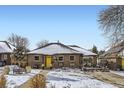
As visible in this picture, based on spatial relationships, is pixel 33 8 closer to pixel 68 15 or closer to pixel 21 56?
pixel 68 15

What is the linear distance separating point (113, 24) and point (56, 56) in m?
4.48

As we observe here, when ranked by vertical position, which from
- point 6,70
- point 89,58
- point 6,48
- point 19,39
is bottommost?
point 6,70

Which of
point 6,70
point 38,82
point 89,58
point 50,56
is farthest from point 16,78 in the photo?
point 89,58

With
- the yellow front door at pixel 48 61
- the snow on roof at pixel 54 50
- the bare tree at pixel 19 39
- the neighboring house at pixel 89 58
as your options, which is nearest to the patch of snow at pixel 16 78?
the bare tree at pixel 19 39

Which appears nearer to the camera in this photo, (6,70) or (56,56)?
(6,70)

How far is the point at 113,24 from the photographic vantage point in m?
11.4

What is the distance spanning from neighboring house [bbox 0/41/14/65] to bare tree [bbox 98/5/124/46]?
3.13 metres

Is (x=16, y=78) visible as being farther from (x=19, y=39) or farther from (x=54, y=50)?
(x=54, y=50)

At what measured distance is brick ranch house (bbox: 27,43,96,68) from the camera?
45.2 ft

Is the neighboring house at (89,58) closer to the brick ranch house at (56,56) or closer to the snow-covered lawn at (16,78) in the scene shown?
the brick ranch house at (56,56)

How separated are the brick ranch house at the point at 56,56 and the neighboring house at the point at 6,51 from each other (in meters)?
0.65

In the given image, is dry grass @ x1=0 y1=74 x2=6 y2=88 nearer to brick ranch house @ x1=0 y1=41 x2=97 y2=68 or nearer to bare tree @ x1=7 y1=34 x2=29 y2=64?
bare tree @ x1=7 y1=34 x2=29 y2=64

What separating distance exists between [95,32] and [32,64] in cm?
385

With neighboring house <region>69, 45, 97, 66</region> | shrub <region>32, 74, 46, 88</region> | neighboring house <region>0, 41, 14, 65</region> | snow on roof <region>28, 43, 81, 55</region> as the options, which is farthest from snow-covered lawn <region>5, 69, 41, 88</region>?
neighboring house <region>69, 45, 97, 66</region>
